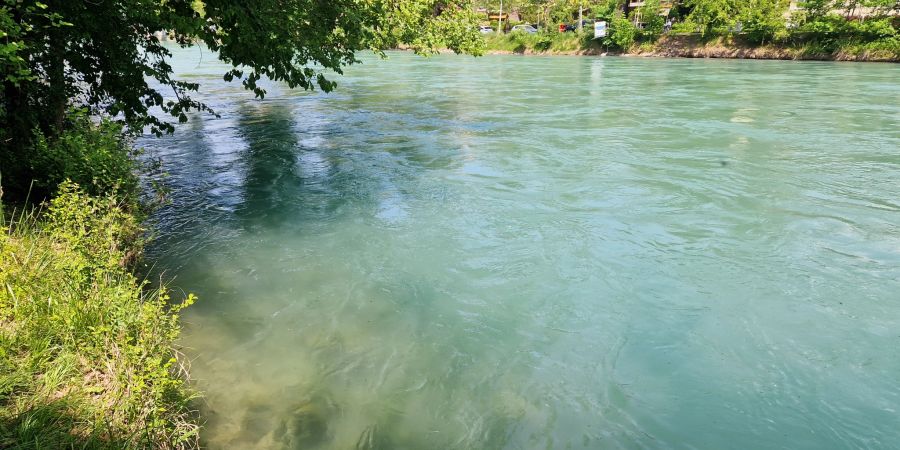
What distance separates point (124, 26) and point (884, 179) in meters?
11.7

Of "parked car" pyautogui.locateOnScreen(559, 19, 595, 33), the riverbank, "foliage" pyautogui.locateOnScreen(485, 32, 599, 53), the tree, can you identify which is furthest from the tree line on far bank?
the tree

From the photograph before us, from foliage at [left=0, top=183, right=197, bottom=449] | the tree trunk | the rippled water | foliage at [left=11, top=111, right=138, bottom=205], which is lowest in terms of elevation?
the rippled water

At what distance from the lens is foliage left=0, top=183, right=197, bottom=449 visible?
309 cm

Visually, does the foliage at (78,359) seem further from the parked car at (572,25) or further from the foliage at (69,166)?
the parked car at (572,25)

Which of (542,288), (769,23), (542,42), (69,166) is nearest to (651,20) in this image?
(542,42)

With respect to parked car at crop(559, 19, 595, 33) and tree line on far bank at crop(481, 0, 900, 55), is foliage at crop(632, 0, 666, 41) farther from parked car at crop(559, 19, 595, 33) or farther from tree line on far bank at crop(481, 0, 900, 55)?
parked car at crop(559, 19, 595, 33)

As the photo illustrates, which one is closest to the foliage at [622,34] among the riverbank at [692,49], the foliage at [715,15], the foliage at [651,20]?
the riverbank at [692,49]

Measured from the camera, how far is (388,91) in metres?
23.6

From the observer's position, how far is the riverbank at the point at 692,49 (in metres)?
37.3

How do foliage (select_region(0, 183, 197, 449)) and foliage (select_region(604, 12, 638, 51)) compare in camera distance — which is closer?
foliage (select_region(0, 183, 197, 449))

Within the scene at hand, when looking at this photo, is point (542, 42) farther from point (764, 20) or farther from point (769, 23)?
point (769, 23)

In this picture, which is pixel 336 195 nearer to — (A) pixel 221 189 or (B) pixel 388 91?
(A) pixel 221 189

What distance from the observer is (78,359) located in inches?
142

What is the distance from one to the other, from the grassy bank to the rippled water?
62cm
